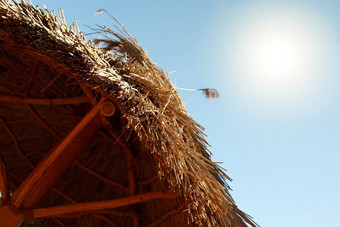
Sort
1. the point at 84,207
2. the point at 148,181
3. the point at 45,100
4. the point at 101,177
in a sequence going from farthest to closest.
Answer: the point at 101,177
the point at 148,181
the point at 45,100
the point at 84,207

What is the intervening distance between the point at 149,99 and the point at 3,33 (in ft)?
2.59

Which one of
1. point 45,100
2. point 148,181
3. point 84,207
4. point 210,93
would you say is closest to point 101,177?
point 148,181

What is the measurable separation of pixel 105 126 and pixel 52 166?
0.40 m

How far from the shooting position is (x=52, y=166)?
5.43ft

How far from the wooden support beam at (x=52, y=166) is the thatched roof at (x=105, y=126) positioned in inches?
1.4

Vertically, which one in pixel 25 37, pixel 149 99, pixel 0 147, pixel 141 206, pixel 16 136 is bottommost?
pixel 0 147

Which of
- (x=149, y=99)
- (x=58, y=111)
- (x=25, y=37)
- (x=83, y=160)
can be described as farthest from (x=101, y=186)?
(x=25, y=37)

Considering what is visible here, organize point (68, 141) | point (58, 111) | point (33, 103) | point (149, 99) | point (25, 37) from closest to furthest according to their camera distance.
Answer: point (25, 37) → point (149, 99) → point (68, 141) → point (33, 103) → point (58, 111)

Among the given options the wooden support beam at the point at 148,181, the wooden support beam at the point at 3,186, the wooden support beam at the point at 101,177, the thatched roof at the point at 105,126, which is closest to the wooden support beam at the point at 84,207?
the thatched roof at the point at 105,126

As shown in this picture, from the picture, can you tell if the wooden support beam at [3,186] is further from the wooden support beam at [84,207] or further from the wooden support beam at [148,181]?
the wooden support beam at [148,181]

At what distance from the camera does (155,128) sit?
146 cm

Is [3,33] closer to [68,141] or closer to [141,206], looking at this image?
[68,141]

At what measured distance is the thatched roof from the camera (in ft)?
4.79

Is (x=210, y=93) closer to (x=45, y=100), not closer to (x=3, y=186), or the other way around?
(x=45, y=100)
